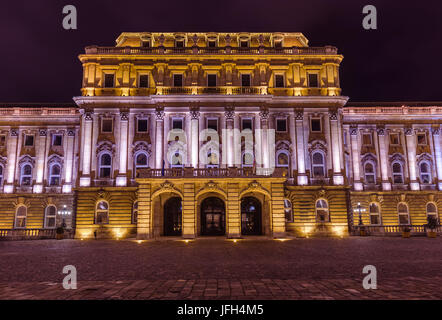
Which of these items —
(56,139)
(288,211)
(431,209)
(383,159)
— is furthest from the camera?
(56,139)

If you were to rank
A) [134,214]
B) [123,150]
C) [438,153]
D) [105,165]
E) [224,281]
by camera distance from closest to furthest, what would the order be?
[224,281], [134,214], [123,150], [105,165], [438,153]

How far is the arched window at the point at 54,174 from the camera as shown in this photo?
39.7 m

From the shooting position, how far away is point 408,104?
42.8 m

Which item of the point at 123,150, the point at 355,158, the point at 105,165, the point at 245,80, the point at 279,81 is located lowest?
the point at 105,165

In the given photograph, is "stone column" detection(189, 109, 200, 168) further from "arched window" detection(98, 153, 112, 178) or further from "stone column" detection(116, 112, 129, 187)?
"arched window" detection(98, 153, 112, 178)

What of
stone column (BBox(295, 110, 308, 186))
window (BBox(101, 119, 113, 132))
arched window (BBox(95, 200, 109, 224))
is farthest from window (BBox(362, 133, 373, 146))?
arched window (BBox(95, 200, 109, 224))

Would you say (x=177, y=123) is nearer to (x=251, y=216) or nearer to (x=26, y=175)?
(x=251, y=216)

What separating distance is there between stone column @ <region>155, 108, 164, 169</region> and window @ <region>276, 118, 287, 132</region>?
12789mm

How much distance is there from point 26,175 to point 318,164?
33834mm

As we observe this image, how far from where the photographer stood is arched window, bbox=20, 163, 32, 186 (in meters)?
39.7

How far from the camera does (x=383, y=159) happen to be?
40250 mm

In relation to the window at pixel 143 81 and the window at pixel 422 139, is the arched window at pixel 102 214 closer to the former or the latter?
the window at pixel 143 81

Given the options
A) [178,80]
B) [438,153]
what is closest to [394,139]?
[438,153]
